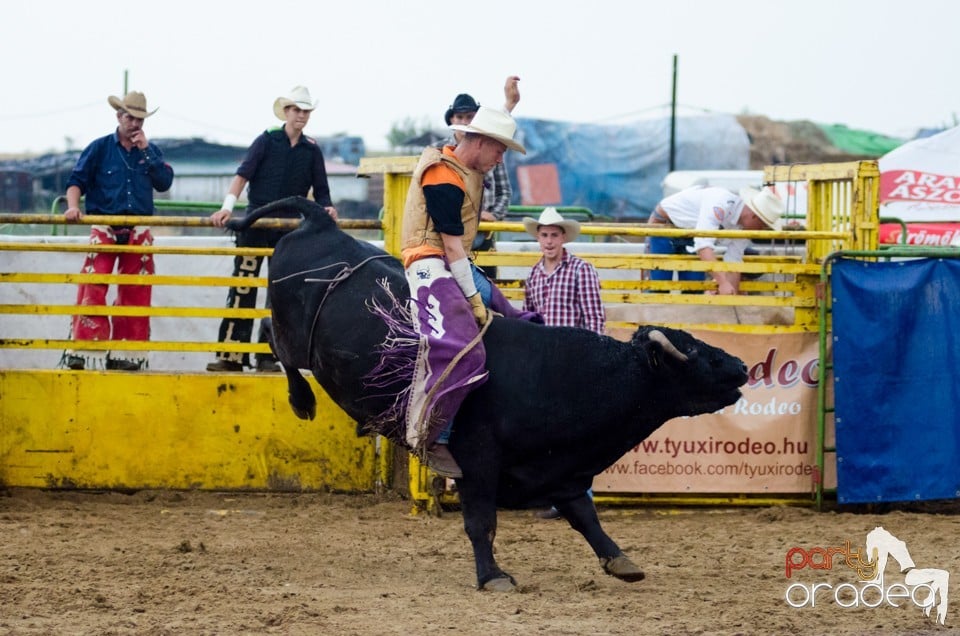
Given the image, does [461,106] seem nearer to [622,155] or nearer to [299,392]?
[299,392]

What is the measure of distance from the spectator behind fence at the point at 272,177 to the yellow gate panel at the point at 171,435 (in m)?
0.53

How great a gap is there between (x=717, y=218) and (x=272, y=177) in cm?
307

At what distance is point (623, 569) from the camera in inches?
222

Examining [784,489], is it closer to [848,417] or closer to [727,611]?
[848,417]

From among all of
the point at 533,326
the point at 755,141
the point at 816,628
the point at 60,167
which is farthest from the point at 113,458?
the point at 755,141

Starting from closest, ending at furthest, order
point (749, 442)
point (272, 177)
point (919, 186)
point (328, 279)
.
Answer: point (328, 279), point (749, 442), point (272, 177), point (919, 186)

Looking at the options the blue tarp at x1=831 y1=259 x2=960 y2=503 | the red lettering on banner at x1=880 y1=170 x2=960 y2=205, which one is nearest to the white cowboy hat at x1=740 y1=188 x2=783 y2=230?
the blue tarp at x1=831 y1=259 x2=960 y2=503

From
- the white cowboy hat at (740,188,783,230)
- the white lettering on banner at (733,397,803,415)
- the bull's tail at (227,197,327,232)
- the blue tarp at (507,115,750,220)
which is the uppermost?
the blue tarp at (507,115,750,220)

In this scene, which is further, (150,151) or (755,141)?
(755,141)

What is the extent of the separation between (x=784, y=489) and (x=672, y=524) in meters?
0.85

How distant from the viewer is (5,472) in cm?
804

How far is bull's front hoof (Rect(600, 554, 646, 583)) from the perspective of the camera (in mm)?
5633

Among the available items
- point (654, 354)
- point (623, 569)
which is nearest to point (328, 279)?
point (654, 354)

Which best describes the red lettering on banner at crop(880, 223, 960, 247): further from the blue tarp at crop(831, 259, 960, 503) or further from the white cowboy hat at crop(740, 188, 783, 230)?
the blue tarp at crop(831, 259, 960, 503)
